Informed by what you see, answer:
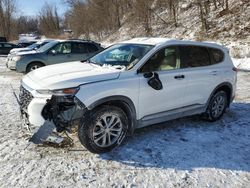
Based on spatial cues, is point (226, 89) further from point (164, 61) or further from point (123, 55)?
point (123, 55)

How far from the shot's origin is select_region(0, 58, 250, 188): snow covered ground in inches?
152

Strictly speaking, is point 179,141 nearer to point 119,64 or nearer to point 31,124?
point 119,64

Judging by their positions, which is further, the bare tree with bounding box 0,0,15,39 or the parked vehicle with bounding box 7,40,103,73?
the bare tree with bounding box 0,0,15,39

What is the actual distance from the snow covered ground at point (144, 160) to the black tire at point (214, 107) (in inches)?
14.1

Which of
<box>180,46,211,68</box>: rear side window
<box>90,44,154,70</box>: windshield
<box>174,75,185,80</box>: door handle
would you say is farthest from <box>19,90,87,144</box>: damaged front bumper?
<box>180,46,211,68</box>: rear side window

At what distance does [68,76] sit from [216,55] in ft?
10.6

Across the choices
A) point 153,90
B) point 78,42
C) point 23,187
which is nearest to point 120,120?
point 153,90

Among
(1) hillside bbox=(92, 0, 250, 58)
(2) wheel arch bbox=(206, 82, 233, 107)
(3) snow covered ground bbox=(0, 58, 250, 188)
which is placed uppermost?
(1) hillside bbox=(92, 0, 250, 58)

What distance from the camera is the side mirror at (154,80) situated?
4.86m

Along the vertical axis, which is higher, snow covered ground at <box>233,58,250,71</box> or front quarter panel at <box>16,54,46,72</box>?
front quarter panel at <box>16,54,46,72</box>

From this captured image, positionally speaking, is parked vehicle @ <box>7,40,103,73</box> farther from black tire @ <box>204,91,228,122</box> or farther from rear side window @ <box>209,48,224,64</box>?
black tire @ <box>204,91,228,122</box>

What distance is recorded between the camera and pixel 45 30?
260 ft

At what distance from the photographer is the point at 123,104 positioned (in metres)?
4.63

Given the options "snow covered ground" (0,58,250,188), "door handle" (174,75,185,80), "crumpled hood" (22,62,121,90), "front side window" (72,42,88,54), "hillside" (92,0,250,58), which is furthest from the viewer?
"hillside" (92,0,250,58)
